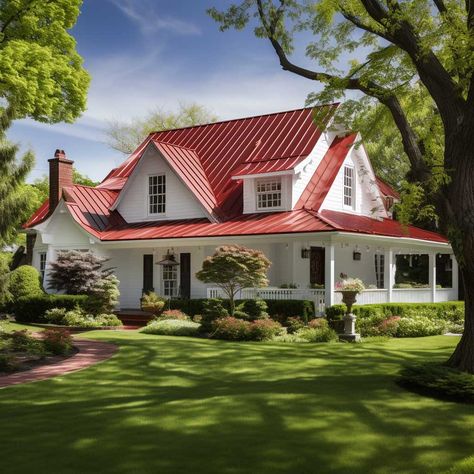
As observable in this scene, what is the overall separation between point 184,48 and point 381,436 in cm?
1320

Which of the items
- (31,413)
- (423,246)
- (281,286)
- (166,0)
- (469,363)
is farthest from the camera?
(423,246)

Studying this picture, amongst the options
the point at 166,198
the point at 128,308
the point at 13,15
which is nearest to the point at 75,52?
the point at 13,15

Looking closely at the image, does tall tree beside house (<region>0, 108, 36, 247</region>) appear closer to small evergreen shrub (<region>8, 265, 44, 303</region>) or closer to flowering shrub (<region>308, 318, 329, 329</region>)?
small evergreen shrub (<region>8, 265, 44, 303</region>)

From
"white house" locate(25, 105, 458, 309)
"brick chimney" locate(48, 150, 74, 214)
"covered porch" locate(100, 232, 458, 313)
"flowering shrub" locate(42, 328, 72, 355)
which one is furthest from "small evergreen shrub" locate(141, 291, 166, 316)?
"flowering shrub" locate(42, 328, 72, 355)

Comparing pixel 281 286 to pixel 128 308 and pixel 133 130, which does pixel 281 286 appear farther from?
pixel 133 130

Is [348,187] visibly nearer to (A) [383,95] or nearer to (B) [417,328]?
(B) [417,328]

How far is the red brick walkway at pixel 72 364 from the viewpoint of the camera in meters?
12.3

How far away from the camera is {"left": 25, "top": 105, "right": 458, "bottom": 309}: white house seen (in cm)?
2525

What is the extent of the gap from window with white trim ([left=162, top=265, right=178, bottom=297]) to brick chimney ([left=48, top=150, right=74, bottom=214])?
6.36 meters

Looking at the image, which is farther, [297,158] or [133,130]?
[133,130]

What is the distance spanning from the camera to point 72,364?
45.6 ft

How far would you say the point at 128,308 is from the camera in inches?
1128

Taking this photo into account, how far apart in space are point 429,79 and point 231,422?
7.98 m

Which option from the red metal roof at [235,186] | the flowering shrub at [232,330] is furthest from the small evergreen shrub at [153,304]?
the flowering shrub at [232,330]
